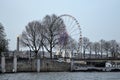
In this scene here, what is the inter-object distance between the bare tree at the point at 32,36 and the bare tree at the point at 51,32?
2470mm

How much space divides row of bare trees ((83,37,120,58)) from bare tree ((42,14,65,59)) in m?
43.6

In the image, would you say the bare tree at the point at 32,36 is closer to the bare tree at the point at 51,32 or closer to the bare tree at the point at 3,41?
the bare tree at the point at 51,32

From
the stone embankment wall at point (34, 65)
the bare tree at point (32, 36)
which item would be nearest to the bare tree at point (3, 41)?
the stone embankment wall at point (34, 65)

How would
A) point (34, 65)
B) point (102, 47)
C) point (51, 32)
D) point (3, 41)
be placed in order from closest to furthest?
point (3, 41), point (34, 65), point (51, 32), point (102, 47)

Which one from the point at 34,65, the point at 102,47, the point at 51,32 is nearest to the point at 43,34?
the point at 51,32

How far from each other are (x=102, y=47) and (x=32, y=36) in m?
Answer: 53.8

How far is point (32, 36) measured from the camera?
14625 cm

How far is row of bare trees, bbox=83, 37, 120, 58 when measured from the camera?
185750 mm

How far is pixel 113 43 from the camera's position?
190 meters

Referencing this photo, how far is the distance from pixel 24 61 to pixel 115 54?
71.4 meters

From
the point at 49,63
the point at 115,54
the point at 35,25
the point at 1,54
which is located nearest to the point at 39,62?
the point at 49,63

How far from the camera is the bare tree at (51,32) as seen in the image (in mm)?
140875

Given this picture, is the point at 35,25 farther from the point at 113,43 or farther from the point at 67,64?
the point at 113,43

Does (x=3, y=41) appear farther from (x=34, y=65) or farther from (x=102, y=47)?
(x=102, y=47)
